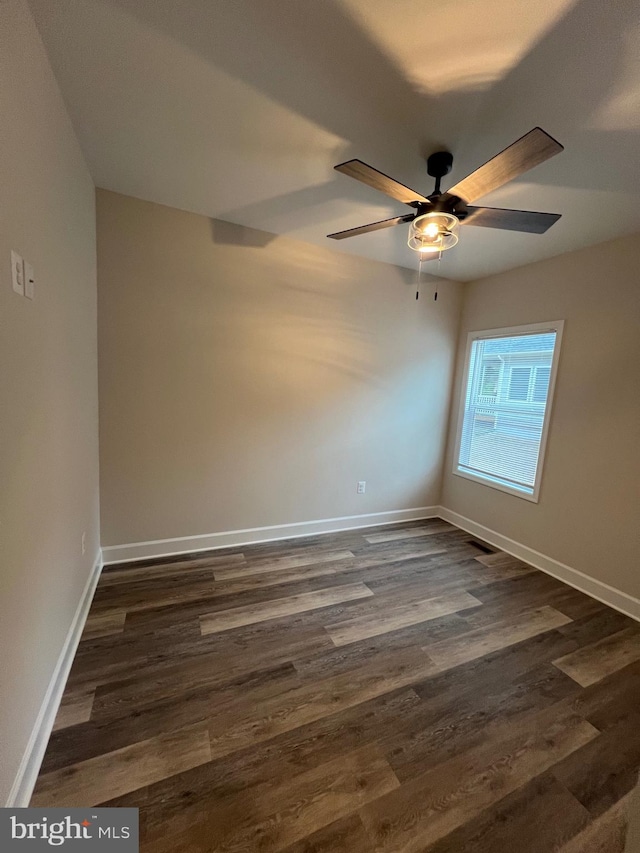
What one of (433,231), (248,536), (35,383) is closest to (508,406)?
(433,231)

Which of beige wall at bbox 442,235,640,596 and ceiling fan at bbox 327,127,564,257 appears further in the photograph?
beige wall at bbox 442,235,640,596

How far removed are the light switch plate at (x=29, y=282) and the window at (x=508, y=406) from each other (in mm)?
3449

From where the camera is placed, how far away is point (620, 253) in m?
2.47

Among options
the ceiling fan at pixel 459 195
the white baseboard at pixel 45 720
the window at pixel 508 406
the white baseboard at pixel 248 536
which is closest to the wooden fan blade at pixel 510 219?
the ceiling fan at pixel 459 195

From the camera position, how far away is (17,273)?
1094mm

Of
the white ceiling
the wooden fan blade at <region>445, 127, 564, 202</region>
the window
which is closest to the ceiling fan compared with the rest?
the wooden fan blade at <region>445, 127, 564, 202</region>

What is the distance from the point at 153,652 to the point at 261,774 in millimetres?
872

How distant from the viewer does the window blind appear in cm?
304

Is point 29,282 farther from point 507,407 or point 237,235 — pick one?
point 507,407

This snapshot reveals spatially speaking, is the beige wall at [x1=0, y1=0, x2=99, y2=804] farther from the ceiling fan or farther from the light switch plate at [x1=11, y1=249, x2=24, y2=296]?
the ceiling fan

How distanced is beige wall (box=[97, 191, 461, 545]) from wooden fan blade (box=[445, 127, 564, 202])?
1689 millimetres

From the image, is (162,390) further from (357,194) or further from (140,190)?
(357,194)

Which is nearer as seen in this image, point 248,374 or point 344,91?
point 344,91

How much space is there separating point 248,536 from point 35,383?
219 cm
